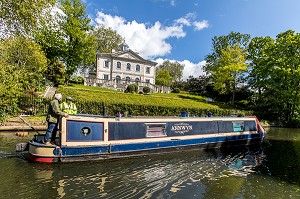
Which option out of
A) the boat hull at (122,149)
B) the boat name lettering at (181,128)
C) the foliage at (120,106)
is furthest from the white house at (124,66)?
the boat name lettering at (181,128)

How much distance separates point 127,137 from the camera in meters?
10.1

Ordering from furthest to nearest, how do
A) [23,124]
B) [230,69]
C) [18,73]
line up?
[230,69] < [18,73] < [23,124]

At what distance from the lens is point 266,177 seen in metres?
8.26

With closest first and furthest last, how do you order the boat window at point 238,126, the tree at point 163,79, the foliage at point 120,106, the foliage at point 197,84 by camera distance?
the boat window at point 238,126, the foliage at point 120,106, the foliage at point 197,84, the tree at point 163,79

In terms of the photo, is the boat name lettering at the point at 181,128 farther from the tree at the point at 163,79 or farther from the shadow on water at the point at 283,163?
the tree at the point at 163,79

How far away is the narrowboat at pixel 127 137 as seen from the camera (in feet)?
28.3

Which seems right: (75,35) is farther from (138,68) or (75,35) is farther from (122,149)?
(122,149)

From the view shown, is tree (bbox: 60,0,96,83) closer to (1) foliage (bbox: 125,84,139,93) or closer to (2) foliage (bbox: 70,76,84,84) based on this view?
(2) foliage (bbox: 70,76,84,84)

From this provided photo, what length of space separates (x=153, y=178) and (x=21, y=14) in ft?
29.2

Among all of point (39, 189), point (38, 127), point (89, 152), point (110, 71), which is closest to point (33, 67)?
point (38, 127)

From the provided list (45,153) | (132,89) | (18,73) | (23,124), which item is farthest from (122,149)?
(132,89)

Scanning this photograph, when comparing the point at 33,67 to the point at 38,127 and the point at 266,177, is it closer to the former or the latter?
the point at 38,127

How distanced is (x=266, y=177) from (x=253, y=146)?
673 cm

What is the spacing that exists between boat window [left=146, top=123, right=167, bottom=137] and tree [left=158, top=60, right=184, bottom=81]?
68540 mm
